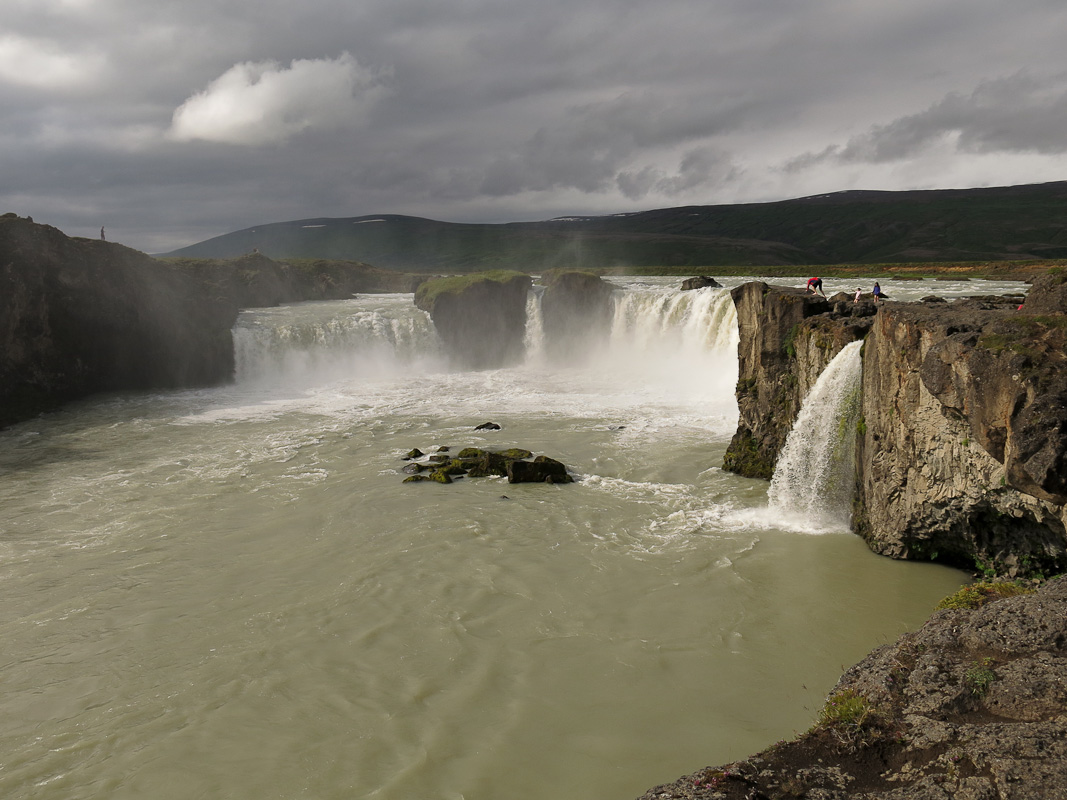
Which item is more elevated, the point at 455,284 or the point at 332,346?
the point at 455,284

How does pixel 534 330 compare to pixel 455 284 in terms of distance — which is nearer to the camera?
pixel 534 330

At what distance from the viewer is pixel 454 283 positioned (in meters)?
46.0

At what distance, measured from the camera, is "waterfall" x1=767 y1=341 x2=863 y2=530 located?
1459cm

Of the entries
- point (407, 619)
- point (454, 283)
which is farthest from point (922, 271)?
point (407, 619)

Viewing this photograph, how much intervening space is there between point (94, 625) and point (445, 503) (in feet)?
26.1

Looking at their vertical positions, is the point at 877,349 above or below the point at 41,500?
above

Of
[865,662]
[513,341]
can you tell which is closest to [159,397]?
[513,341]

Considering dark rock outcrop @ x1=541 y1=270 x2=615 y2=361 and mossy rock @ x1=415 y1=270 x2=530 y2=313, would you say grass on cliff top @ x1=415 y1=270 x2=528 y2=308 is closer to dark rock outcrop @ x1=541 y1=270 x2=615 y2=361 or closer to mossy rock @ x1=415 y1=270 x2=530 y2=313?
mossy rock @ x1=415 y1=270 x2=530 y2=313

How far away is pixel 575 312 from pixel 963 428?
110 feet

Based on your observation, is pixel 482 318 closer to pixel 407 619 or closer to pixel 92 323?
pixel 92 323

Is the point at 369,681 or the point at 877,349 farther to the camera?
the point at 877,349

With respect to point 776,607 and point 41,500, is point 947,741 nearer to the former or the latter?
point 776,607

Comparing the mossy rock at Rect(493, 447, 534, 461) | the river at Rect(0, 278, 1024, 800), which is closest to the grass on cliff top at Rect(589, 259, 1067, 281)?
the mossy rock at Rect(493, 447, 534, 461)

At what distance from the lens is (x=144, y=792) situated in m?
7.61
